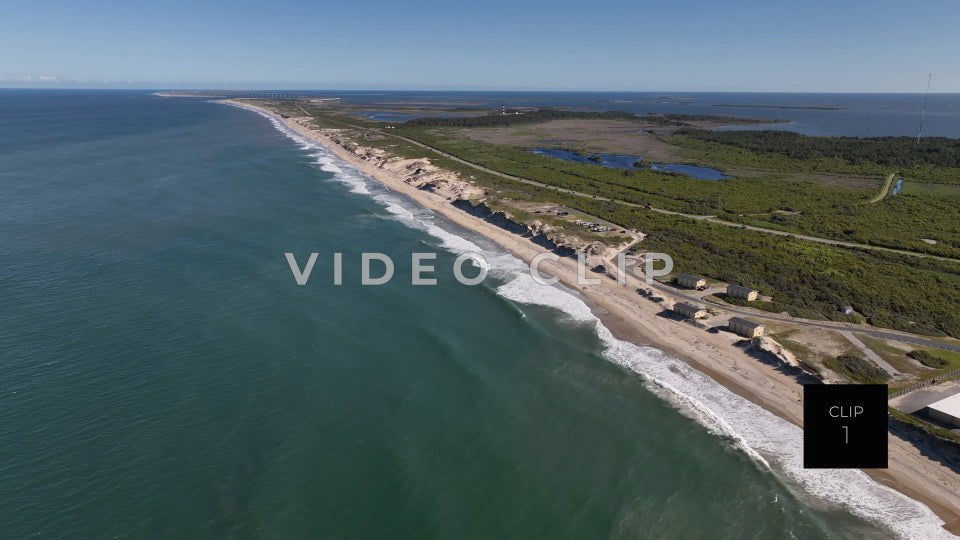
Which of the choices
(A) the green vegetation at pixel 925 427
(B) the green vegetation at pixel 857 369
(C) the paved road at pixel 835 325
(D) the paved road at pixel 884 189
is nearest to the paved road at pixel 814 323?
(C) the paved road at pixel 835 325

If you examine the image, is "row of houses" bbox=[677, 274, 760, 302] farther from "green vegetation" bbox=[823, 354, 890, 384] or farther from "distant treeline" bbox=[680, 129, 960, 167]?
"distant treeline" bbox=[680, 129, 960, 167]

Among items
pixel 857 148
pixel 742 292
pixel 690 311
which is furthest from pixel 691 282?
pixel 857 148

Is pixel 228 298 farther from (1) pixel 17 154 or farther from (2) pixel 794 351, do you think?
(1) pixel 17 154

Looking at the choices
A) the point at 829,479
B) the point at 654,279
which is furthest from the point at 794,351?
the point at 654,279

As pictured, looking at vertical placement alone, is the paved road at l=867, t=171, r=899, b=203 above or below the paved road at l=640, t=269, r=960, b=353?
above

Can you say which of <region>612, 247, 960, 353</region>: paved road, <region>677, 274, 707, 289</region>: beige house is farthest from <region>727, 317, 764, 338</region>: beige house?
<region>677, 274, 707, 289</region>: beige house

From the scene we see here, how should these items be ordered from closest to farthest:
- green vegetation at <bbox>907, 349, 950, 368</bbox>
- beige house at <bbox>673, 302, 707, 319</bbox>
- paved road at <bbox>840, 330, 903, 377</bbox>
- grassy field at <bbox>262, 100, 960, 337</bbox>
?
paved road at <bbox>840, 330, 903, 377</bbox> < green vegetation at <bbox>907, 349, 950, 368</bbox> < beige house at <bbox>673, 302, 707, 319</bbox> < grassy field at <bbox>262, 100, 960, 337</bbox>
